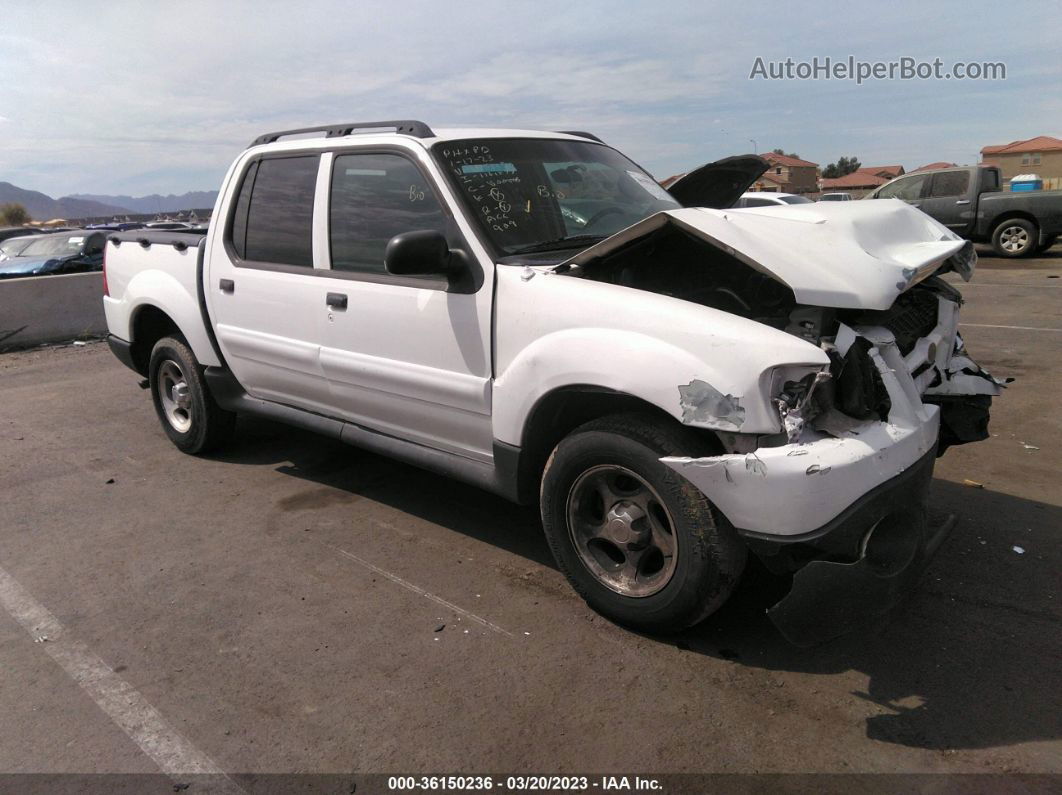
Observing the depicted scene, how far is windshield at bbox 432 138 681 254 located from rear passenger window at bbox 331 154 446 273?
19 centimetres

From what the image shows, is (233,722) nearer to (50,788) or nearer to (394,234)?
(50,788)

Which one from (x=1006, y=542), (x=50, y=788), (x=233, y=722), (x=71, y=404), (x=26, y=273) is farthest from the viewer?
(x=26, y=273)

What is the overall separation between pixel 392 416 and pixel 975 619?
107 inches

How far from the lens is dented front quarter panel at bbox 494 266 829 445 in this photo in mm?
2703

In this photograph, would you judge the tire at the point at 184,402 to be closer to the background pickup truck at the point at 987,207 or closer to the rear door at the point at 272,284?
the rear door at the point at 272,284

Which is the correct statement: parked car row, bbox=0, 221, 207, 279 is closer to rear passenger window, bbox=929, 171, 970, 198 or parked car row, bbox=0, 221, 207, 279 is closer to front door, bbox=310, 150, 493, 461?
front door, bbox=310, 150, 493, 461

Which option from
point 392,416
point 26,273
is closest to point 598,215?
point 392,416

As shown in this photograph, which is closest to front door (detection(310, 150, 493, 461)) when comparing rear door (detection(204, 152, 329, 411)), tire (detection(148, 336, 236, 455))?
rear door (detection(204, 152, 329, 411))

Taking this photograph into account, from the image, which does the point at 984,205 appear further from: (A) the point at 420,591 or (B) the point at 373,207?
(A) the point at 420,591

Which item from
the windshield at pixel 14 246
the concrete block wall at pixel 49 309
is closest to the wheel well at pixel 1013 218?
the concrete block wall at pixel 49 309

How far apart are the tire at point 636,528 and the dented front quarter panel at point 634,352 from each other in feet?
0.61

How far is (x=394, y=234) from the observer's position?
3918mm

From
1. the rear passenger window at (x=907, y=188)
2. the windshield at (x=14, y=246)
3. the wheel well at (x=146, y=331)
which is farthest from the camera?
the rear passenger window at (x=907, y=188)

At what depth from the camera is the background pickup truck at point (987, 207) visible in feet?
50.9
